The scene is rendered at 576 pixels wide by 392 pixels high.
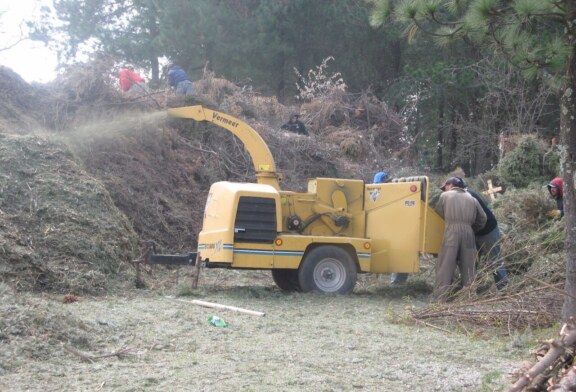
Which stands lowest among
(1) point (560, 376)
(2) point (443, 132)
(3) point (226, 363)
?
(3) point (226, 363)

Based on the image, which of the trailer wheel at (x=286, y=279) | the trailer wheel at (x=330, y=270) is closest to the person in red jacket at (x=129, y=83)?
the trailer wheel at (x=286, y=279)

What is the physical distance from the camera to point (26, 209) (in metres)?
12.0

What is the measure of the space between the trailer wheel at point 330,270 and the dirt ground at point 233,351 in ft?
5.20

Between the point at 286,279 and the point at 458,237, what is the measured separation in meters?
2.88

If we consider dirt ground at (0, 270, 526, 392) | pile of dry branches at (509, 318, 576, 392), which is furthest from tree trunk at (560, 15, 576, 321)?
pile of dry branches at (509, 318, 576, 392)

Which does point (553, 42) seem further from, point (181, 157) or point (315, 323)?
point (181, 157)

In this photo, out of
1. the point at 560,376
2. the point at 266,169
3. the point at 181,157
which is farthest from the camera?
the point at 181,157

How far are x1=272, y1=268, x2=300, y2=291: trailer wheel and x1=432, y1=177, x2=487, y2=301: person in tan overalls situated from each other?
2277 mm

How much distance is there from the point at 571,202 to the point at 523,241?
15.2ft

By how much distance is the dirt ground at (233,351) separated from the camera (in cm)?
586

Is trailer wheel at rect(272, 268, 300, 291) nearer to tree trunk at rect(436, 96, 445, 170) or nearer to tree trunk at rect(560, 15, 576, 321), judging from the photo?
tree trunk at rect(560, 15, 576, 321)

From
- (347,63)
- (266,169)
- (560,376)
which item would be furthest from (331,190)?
(347,63)

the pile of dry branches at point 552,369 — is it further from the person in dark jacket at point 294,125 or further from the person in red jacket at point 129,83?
the person in dark jacket at point 294,125

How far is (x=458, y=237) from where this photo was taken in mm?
10930
